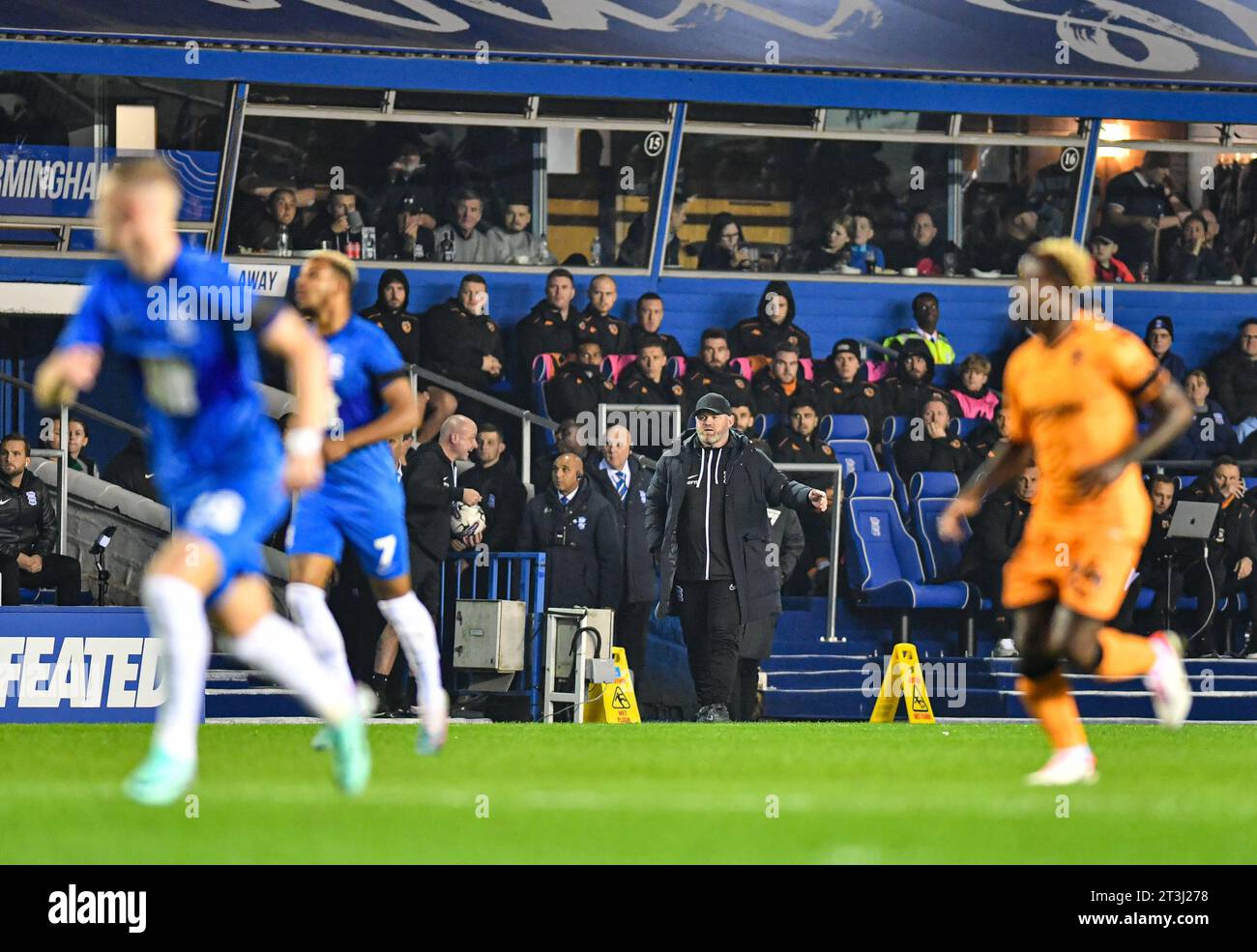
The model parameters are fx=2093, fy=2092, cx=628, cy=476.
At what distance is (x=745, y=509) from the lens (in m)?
17.5

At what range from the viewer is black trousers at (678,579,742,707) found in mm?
Answer: 17297

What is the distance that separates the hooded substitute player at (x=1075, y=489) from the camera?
9.57 m

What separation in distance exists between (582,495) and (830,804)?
9.36 meters

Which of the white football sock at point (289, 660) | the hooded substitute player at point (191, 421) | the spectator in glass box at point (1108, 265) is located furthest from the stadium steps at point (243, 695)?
the spectator in glass box at point (1108, 265)

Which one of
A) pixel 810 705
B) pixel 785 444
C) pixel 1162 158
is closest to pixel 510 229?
pixel 785 444

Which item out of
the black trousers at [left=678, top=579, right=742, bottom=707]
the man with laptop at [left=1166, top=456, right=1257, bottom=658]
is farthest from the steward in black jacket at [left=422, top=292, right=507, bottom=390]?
the man with laptop at [left=1166, top=456, right=1257, bottom=658]

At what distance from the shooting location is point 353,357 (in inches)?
415

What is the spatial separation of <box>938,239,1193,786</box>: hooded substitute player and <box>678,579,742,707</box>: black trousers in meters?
7.50

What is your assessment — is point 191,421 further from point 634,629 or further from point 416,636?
point 634,629

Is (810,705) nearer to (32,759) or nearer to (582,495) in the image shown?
(582,495)

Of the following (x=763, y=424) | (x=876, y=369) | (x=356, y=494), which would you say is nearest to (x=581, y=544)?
(x=763, y=424)

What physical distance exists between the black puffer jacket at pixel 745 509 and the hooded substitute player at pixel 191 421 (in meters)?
9.60

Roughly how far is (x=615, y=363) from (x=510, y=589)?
341 centimetres

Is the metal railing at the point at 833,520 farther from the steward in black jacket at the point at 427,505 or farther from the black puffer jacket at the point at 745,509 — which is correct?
the steward in black jacket at the point at 427,505
